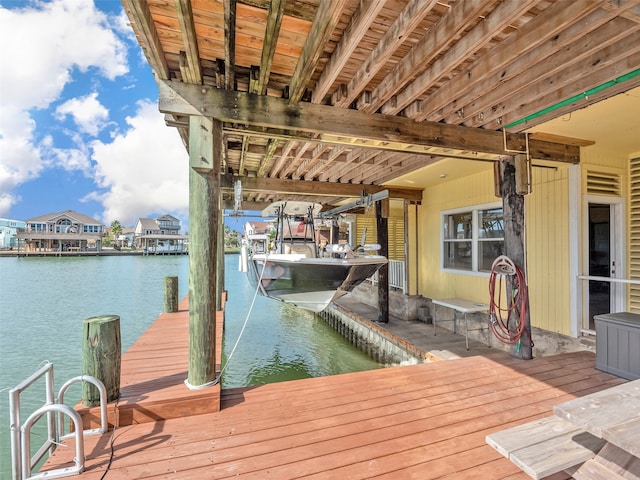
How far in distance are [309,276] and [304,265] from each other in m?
0.20

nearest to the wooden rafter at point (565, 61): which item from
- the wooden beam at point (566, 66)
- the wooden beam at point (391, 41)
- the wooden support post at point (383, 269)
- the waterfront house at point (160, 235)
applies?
the wooden beam at point (566, 66)

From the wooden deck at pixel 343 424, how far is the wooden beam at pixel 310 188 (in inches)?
146

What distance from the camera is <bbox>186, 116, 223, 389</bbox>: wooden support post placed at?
276cm

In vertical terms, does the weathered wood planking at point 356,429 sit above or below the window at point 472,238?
below

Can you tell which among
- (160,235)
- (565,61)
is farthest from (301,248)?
(160,235)

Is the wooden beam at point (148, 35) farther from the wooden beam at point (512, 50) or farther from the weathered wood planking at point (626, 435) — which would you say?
the weathered wood planking at point (626, 435)

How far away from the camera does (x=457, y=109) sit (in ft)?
10.5

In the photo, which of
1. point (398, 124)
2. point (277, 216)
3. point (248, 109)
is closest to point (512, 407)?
point (398, 124)

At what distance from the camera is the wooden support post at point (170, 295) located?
21.7 ft

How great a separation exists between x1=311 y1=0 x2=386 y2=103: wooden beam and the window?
13.8ft

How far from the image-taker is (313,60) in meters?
2.35

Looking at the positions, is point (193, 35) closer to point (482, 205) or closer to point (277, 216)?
point (277, 216)

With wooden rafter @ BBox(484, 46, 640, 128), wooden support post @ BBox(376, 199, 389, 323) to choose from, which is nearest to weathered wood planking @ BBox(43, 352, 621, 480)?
wooden rafter @ BBox(484, 46, 640, 128)

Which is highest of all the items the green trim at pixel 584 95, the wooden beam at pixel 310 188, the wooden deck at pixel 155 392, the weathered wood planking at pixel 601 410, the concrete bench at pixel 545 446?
the green trim at pixel 584 95
